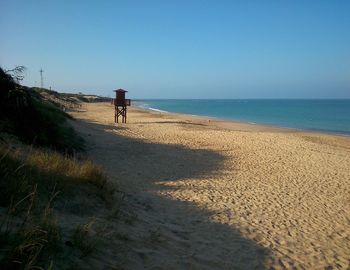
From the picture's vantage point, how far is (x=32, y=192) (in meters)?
4.41

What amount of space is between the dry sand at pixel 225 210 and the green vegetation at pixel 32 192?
1.86ft

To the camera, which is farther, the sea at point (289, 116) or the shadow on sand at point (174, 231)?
the sea at point (289, 116)

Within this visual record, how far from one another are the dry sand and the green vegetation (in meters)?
0.57

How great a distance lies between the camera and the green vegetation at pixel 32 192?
3.12 m

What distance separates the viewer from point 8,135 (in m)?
8.34

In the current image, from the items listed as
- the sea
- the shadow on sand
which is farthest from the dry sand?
the sea

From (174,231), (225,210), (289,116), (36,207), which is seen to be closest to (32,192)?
(36,207)

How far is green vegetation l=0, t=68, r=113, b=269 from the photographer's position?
3125 mm

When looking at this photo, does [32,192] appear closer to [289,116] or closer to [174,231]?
[174,231]

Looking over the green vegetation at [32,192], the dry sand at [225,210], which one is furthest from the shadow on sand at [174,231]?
the green vegetation at [32,192]

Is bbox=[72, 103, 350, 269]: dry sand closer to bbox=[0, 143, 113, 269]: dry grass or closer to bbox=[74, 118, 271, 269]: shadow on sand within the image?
bbox=[74, 118, 271, 269]: shadow on sand

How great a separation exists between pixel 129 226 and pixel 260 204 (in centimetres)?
408

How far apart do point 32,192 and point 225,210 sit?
419 centimetres

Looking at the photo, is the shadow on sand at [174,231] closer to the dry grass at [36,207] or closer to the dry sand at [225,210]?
the dry sand at [225,210]
